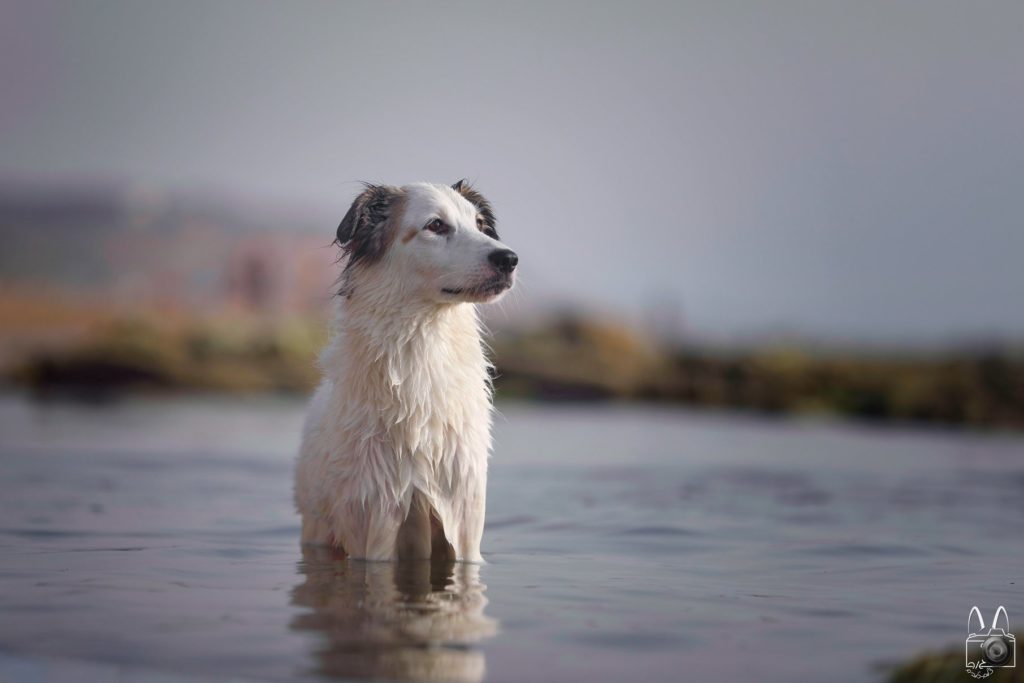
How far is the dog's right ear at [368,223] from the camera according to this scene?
A: 15.5 ft

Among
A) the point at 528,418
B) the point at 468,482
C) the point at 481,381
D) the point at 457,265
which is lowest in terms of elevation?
the point at 528,418

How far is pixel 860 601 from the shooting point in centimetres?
443

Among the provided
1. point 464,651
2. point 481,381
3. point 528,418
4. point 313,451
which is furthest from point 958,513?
point 528,418

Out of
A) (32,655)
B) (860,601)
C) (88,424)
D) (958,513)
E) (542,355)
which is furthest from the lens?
(542,355)

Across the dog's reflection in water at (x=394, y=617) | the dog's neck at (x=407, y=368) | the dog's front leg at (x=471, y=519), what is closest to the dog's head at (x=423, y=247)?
the dog's neck at (x=407, y=368)

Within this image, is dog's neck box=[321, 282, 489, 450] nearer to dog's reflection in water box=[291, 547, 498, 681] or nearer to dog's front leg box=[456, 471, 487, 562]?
dog's front leg box=[456, 471, 487, 562]

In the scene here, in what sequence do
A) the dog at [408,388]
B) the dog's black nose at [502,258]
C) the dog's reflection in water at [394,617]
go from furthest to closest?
1. the dog at [408,388]
2. the dog's black nose at [502,258]
3. the dog's reflection in water at [394,617]

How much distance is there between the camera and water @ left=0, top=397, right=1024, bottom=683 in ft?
11.2

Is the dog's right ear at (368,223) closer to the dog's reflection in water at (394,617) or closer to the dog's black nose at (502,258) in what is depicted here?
the dog's black nose at (502,258)

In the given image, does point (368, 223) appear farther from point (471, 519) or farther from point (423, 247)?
point (471, 519)

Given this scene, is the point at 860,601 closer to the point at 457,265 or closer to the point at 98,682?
the point at 457,265

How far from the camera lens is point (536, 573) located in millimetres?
4910

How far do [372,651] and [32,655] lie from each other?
101 cm

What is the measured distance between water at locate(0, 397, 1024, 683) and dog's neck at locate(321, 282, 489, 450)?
0.62 m
